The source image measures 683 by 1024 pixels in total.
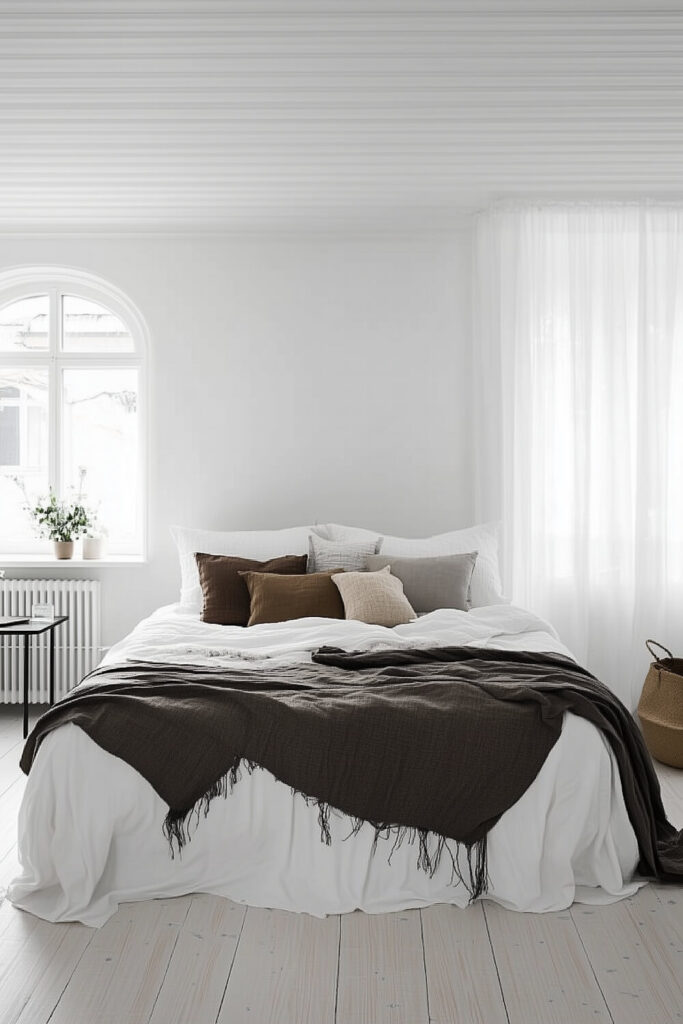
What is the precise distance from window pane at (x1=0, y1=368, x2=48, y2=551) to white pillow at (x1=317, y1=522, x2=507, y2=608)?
6.24 feet

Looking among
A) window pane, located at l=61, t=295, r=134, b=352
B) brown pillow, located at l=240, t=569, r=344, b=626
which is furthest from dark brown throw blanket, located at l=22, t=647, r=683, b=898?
window pane, located at l=61, t=295, r=134, b=352

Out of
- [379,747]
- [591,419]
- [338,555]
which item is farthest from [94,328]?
[379,747]

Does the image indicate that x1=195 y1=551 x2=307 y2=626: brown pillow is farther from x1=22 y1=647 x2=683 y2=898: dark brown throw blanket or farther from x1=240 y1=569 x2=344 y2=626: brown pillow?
x1=22 y1=647 x2=683 y2=898: dark brown throw blanket

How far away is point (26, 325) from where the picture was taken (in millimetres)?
5305

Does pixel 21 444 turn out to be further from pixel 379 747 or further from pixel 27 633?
pixel 379 747

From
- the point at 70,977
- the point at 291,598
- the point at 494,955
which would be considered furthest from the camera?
the point at 291,598

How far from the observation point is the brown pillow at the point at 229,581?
406 centimetres

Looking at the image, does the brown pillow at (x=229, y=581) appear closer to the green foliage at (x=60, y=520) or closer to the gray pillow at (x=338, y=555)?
the gray pillow at (x=338, y=555)

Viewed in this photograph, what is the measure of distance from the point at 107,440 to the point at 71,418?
0.25 metres

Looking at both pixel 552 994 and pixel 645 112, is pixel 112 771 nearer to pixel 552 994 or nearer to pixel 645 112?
pixel 552 994

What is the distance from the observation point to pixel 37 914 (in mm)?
2553

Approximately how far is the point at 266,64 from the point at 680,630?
3.48 metres

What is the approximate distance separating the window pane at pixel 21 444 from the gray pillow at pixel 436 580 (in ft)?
7.79

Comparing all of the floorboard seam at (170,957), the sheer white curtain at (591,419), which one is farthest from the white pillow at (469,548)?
the floorboard seam at (170,957)
